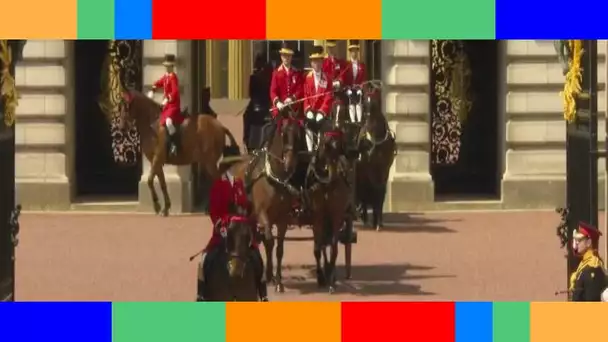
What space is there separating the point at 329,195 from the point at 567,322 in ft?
21.8

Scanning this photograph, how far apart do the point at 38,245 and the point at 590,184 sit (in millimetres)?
9191

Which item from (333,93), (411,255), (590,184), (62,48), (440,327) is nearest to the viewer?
(440,327)

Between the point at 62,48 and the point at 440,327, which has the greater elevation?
the point at 62,48

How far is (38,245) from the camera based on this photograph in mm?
19531

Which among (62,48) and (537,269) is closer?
(537,269)

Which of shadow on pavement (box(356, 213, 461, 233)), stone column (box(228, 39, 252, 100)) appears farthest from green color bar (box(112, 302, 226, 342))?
stone column (box(228, 39, 252, 100))

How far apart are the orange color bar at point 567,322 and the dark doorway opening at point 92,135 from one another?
531 inches

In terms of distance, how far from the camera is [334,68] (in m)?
18.2

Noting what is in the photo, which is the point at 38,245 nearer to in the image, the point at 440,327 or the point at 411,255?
the point at 411,255

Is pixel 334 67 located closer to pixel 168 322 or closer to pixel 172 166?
pixel 172 166

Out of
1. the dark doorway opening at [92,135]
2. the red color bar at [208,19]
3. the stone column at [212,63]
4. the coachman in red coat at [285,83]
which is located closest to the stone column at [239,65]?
the stone column at [212,63]

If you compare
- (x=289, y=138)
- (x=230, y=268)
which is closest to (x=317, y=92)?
(x=289, y=138)

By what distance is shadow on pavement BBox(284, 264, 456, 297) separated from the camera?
52.6 feet

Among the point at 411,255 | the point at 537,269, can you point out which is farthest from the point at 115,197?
the point at 537,269
